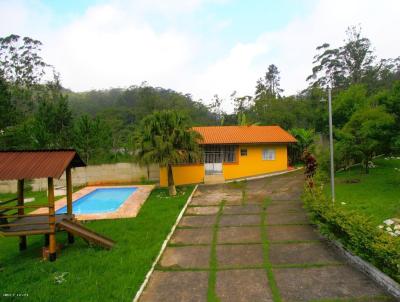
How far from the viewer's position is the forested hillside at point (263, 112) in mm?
16391

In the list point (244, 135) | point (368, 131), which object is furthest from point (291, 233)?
point (244, 135)

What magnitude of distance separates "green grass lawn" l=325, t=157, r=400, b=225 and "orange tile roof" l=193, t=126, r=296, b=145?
4784mm

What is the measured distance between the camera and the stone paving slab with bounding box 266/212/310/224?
11.4 m

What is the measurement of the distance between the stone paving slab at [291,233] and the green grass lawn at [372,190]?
132cm

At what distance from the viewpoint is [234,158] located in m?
21.5

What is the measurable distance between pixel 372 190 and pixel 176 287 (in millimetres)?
10775

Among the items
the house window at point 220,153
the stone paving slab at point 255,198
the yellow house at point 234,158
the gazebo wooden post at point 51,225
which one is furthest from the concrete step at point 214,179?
the gazebo wooden post at point 51,225

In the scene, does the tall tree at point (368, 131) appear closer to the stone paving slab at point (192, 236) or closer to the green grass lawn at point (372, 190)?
the green grass lawn at point (372, 190)

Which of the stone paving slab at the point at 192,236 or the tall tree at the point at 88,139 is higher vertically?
the tall tree at the point at 88,139

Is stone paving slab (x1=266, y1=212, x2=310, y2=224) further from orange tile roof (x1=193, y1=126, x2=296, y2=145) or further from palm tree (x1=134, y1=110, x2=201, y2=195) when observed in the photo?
orange tile roof (x1=193, y1=126, x2=296, y2=145)

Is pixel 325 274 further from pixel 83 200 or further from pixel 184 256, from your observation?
pixel 83 200

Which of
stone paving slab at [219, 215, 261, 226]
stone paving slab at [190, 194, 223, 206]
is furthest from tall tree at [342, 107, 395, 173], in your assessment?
stone paving slab at [190, 194, 223, 206]

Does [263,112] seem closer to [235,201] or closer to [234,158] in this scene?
[234,158]

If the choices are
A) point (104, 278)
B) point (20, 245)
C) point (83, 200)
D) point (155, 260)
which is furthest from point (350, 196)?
point (83, 200)
